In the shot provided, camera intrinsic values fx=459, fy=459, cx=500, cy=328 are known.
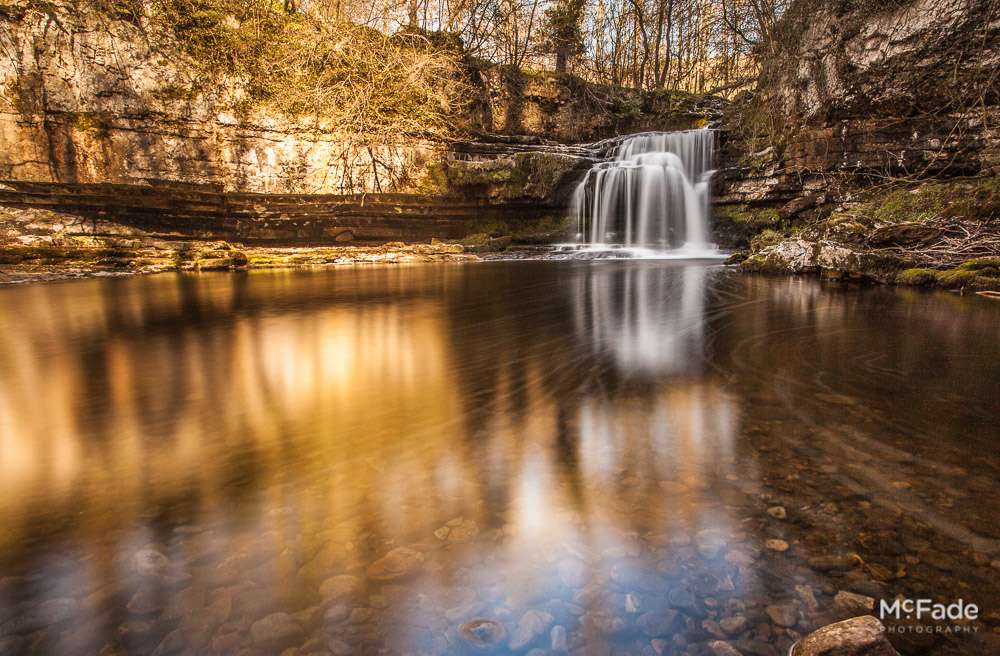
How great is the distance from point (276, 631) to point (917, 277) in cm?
824

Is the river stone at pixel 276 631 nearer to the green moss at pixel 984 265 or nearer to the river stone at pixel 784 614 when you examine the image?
the river stone at pixel 784 614

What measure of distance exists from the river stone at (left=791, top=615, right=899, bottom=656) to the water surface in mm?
78

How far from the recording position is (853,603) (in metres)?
1.00

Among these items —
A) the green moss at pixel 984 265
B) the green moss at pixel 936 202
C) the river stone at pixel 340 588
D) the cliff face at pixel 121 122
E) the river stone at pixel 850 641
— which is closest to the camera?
the river stone at pixel 850 641

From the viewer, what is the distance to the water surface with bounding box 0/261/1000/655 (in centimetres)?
99

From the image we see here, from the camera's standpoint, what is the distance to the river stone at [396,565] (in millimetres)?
1118

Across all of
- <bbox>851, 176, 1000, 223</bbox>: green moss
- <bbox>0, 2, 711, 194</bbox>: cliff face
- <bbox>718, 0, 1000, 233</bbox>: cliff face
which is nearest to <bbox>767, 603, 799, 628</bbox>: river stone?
<bbox>851, 176, 1000, 223</bbox>: green moss

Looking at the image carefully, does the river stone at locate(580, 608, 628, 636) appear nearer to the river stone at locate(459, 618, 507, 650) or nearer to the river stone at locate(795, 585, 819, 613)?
the river stone at locate(459, 618, 507, 650)

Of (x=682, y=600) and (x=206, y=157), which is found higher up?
(x=206, y=157)

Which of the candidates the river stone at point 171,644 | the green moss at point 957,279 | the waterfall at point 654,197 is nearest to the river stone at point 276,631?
the river stone at point 171,644

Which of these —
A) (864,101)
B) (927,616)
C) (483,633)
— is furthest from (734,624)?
(864,101)

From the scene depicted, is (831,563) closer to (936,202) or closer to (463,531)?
→ (463,531)

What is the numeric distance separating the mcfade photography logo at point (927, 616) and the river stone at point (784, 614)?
177 millimetres

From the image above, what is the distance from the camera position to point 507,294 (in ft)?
21.9
